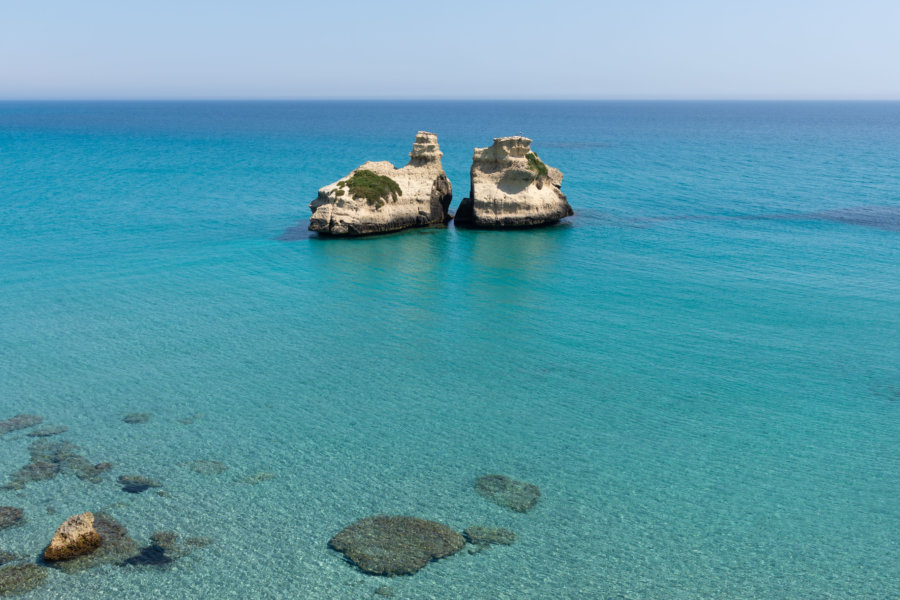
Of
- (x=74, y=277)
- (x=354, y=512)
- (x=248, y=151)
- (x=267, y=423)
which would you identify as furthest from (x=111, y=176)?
(x=354, y=512)

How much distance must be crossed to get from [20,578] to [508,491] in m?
12.1

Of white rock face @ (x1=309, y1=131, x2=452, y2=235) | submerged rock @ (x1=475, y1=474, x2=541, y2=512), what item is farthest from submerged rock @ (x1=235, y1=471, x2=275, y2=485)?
white rock face @ (x1=309, y1=131, x2=452, y2=235)

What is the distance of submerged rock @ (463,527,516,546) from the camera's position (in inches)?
680

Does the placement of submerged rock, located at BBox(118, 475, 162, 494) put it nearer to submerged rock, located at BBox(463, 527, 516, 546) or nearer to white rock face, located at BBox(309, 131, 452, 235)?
submerged rock, located at BBox(463, 527, 516, 546)

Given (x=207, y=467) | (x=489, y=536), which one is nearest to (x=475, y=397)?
(x=489, y=536)

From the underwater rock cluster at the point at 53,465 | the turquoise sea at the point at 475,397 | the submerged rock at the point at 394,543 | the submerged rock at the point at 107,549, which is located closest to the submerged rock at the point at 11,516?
the turquoise sea at the point at 475,397

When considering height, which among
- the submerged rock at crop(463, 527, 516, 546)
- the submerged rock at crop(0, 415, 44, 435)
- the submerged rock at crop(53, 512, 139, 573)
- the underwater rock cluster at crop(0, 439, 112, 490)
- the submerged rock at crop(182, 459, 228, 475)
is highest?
the submerged rock at crop(0, 415, 44, 435)

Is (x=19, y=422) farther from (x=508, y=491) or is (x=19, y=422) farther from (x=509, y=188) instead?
(x=509, y=188)

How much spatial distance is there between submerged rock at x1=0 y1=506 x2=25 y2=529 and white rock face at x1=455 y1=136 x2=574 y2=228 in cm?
4048

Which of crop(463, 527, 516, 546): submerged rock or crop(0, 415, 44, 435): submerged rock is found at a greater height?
crop(0, 415, 44, 435): submerged rock

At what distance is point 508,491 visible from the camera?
19375 millimetres

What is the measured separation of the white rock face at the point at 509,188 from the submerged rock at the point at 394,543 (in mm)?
38362

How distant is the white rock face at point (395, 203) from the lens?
5053 centimetres

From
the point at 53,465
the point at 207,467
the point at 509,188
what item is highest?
the point at 509,188
